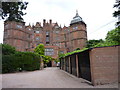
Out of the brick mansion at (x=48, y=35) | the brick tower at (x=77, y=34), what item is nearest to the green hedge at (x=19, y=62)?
the brick mansion at (x=48, y=35)

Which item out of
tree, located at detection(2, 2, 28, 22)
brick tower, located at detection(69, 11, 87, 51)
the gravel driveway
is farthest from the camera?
brick tower, located at detection(69, 11, 87, 51)

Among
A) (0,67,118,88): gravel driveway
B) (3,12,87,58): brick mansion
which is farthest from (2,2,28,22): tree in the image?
(3,12,87,58): brick mansion

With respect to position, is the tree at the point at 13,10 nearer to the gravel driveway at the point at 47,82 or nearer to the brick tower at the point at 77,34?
the gravel driveway at the point at 47,82

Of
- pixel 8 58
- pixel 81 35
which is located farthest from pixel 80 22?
pixel 8 58

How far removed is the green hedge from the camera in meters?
17.2

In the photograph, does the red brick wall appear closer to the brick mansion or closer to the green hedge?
the green hedge

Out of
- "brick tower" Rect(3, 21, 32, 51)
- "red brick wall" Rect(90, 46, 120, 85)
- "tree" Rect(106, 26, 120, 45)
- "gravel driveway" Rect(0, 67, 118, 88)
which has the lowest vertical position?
"gravel driveway" Rect(0, 67, 118, 88)

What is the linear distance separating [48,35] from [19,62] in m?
29.3

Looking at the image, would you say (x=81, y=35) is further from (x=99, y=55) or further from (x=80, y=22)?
(x=99, y=55)

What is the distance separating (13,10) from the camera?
609 cm

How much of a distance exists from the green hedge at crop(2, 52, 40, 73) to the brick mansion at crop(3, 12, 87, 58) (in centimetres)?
1680

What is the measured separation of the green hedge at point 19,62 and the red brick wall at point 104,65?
14489 millimetres

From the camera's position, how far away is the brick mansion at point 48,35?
36.6m

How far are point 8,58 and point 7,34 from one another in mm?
21555
